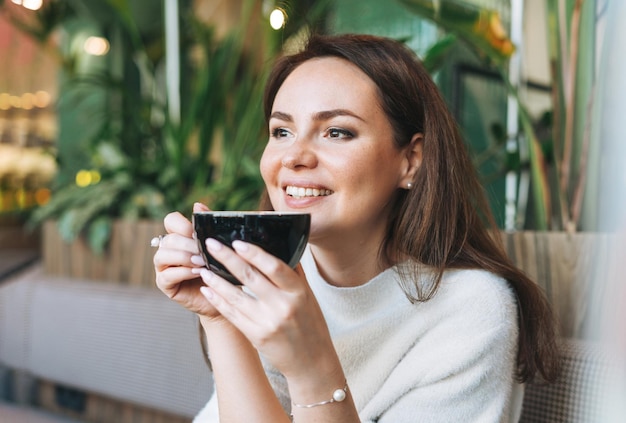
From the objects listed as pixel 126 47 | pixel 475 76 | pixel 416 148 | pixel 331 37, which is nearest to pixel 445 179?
pixel 416 148

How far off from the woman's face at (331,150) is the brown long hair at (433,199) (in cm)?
3

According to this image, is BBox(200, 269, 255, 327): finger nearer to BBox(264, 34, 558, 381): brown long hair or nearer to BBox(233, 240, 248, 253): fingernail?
BBox(233, 240, 248, 253): fingernail

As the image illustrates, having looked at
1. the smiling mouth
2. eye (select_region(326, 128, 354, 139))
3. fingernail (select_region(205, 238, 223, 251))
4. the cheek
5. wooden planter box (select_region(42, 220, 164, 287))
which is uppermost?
eye (select_region(326, 128, 354, 139))

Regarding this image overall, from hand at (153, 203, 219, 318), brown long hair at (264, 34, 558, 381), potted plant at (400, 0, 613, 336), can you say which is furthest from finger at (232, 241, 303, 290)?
potted plant at (400, 0, 613, 336)

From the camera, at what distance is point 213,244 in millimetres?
648

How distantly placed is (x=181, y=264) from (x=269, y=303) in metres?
0.19

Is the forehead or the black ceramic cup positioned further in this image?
the forehead

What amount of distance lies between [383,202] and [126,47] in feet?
9.60

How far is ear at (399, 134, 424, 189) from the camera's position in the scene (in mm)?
1107

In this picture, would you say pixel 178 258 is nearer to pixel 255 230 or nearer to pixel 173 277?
pixel 173 277

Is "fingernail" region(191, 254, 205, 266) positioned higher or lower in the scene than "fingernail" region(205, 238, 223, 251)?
lower

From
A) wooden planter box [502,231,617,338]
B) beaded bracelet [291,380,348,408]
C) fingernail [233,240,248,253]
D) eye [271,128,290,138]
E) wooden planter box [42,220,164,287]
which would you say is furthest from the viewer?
wooden planter box [42,220,164,287]

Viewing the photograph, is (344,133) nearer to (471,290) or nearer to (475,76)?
(471,290)

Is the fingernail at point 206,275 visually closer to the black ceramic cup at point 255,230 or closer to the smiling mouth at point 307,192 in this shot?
the black ceramic cup at point 255,230
